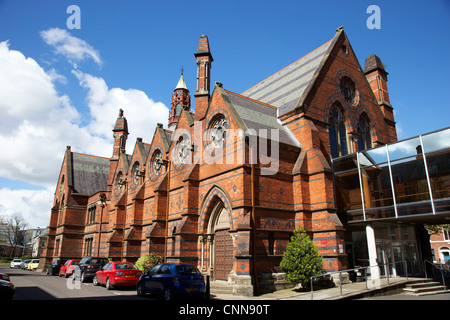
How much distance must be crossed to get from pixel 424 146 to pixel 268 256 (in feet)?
29.9

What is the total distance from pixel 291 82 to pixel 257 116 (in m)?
6.51

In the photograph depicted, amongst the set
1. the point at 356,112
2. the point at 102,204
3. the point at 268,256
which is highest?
the point at 356,112

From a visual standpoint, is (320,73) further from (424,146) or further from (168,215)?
(168,215)

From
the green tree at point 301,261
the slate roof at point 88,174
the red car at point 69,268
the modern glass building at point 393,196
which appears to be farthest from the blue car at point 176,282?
the slate roof at point 88,174

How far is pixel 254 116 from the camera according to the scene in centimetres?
1961

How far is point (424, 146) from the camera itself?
15.2m

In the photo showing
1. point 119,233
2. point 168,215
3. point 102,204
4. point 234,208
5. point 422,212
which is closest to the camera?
point 422,212

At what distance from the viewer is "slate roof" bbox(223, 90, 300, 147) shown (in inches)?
722

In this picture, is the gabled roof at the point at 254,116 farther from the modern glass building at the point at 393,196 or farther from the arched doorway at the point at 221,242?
the arched doorway at the point at 221,242

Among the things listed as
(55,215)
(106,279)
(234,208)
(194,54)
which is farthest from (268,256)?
(55,215)

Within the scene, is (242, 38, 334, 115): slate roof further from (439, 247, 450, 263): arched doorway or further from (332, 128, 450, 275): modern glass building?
(439, 247, 450, 263): arched doorway

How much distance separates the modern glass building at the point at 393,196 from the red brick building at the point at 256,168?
1257mm

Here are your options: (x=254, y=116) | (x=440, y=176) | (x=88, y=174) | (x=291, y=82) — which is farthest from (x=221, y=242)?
(x=88, y=174)

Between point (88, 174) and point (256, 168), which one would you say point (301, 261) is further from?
point (88, 174)
